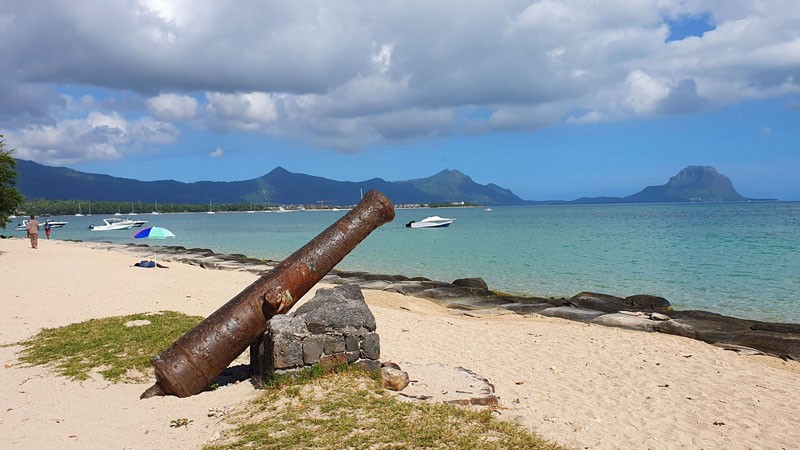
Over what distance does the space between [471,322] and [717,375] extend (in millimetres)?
6587

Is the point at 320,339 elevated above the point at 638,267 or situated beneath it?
elevated above

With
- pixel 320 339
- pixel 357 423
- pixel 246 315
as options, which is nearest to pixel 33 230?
pixel 246 315

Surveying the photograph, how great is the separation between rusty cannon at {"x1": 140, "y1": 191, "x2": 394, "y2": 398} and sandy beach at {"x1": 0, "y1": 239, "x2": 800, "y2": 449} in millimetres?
363

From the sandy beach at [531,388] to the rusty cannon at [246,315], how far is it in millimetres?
363

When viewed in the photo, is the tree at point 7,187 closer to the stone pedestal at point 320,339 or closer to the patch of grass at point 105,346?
the patch of grass at point 105,346

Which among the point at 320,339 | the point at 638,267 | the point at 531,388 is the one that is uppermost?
the point at 320,339

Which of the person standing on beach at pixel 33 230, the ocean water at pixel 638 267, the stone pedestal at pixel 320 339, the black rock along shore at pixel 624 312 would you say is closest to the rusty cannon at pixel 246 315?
the stone pedestal at pixel 320 339

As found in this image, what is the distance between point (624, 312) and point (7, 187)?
29545mm

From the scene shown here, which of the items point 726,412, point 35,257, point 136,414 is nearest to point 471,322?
point 726,412

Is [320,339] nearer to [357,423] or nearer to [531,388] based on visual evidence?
[357,423]

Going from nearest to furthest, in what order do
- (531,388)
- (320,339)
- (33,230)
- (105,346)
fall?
(320,339) → (531,388) → (105,346) → (33,230)

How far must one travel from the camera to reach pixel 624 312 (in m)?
17.1

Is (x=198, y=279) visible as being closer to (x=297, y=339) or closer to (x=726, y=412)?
(x=297, y=339)

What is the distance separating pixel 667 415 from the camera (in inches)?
300
